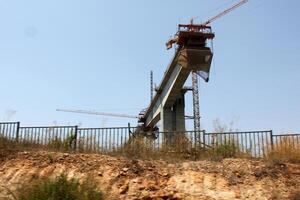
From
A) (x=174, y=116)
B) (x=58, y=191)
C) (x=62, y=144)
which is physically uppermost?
(x=174, y=116)

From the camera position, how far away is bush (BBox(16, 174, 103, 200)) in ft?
32.3

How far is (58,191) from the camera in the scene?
1001 cm

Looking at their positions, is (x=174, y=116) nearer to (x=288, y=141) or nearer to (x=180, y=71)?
(x=180, y=71)

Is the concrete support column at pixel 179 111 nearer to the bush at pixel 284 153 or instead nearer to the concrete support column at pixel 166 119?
the concrete support column at pixel 166 119

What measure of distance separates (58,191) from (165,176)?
4.45 m

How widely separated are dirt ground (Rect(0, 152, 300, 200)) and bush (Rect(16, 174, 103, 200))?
1992 millimetres

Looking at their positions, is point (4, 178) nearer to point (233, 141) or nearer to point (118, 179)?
point (118, 179)

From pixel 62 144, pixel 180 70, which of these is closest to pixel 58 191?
pixel 62 144

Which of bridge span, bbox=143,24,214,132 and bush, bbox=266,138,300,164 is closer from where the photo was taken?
bush, bbox=266,138,300,164

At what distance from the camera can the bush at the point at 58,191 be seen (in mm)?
9859

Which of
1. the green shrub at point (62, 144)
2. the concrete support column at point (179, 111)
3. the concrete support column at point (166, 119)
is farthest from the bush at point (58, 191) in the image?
the concrete support column at point (179, 111)

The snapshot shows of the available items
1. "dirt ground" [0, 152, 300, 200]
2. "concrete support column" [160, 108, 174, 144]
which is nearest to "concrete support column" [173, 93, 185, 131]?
"concrete support column" [160, 108, 174, 144]

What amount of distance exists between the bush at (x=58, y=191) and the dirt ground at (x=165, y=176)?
199 centimetres

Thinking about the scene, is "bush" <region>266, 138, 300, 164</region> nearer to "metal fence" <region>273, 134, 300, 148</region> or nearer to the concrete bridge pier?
"metal fence" <region>273, 134, 300, 148</region>
